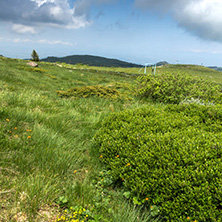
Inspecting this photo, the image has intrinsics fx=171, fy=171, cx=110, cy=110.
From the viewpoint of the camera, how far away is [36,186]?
8.76 ft

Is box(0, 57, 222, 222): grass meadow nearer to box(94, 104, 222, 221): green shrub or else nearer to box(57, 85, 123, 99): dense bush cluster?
box(94, 104, 222, 221): green shrub

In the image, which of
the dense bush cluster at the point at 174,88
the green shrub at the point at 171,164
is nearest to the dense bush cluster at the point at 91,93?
the dense bush cluster at the point at 174,88

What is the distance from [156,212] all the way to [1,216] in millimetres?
2204

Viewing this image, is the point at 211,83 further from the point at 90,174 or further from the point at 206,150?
the point at 90,174

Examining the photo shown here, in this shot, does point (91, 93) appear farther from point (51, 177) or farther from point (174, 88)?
point (51, 177)

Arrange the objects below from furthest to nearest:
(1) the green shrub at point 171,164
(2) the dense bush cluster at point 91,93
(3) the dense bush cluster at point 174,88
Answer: (2) the dense bush cluster at point 91,93, (3) the dense bush cluster at point 174,88, (1) the green shrub at point 171,164

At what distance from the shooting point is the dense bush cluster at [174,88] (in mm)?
8555

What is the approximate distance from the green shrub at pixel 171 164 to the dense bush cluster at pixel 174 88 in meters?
4.63

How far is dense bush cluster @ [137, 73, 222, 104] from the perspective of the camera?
855 centimetres

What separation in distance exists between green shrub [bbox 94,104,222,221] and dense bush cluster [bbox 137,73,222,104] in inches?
182

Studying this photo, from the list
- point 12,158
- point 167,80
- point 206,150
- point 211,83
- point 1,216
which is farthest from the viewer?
point 167,80

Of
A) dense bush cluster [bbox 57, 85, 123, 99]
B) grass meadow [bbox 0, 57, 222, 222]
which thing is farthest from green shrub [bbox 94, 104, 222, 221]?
dense bush cluster [bbox 57, 85, 123, 99]

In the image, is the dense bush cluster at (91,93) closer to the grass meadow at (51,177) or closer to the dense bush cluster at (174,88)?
the dense bush cluster at (174,88)

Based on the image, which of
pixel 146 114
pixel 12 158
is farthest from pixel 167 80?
pixel 12 158
